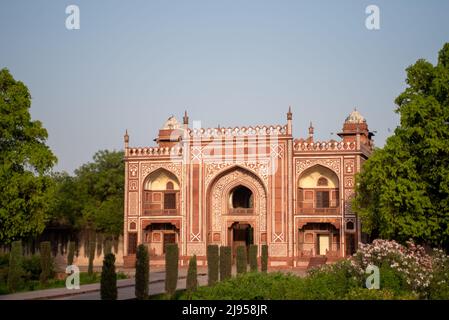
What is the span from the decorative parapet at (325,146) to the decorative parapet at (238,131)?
1054mm

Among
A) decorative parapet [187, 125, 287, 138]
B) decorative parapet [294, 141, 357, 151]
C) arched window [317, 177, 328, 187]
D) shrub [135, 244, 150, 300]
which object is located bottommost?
shrub [135, 244, 150, 300]

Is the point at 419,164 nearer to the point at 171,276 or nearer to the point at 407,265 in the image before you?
the point at 407,265

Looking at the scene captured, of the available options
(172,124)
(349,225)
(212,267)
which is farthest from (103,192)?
(212,267)

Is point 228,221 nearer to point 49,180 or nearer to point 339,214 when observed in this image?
point 339,214

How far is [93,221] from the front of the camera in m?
42.6

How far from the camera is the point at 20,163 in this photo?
2781 centimetres

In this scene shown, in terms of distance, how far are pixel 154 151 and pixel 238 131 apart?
4.91m

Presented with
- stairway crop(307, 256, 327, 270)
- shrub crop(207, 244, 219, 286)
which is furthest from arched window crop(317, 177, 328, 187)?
shrub crop(207, 244, 219, 286)

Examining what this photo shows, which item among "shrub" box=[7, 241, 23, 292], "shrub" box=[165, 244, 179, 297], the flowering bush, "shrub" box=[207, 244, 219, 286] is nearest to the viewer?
the flowering bush

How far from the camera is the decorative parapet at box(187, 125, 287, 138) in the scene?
A: 36531 mm

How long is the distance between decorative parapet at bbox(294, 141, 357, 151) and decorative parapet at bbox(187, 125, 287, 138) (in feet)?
3.46

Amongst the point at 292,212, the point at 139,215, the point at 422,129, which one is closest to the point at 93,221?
the point at 139,215

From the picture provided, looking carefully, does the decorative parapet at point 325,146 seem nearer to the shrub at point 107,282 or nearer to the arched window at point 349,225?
the arched window at point 349,225

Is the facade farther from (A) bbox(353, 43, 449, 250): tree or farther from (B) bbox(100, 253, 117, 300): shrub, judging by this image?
(B) bbox(100, 253, 117, 300): shrub
